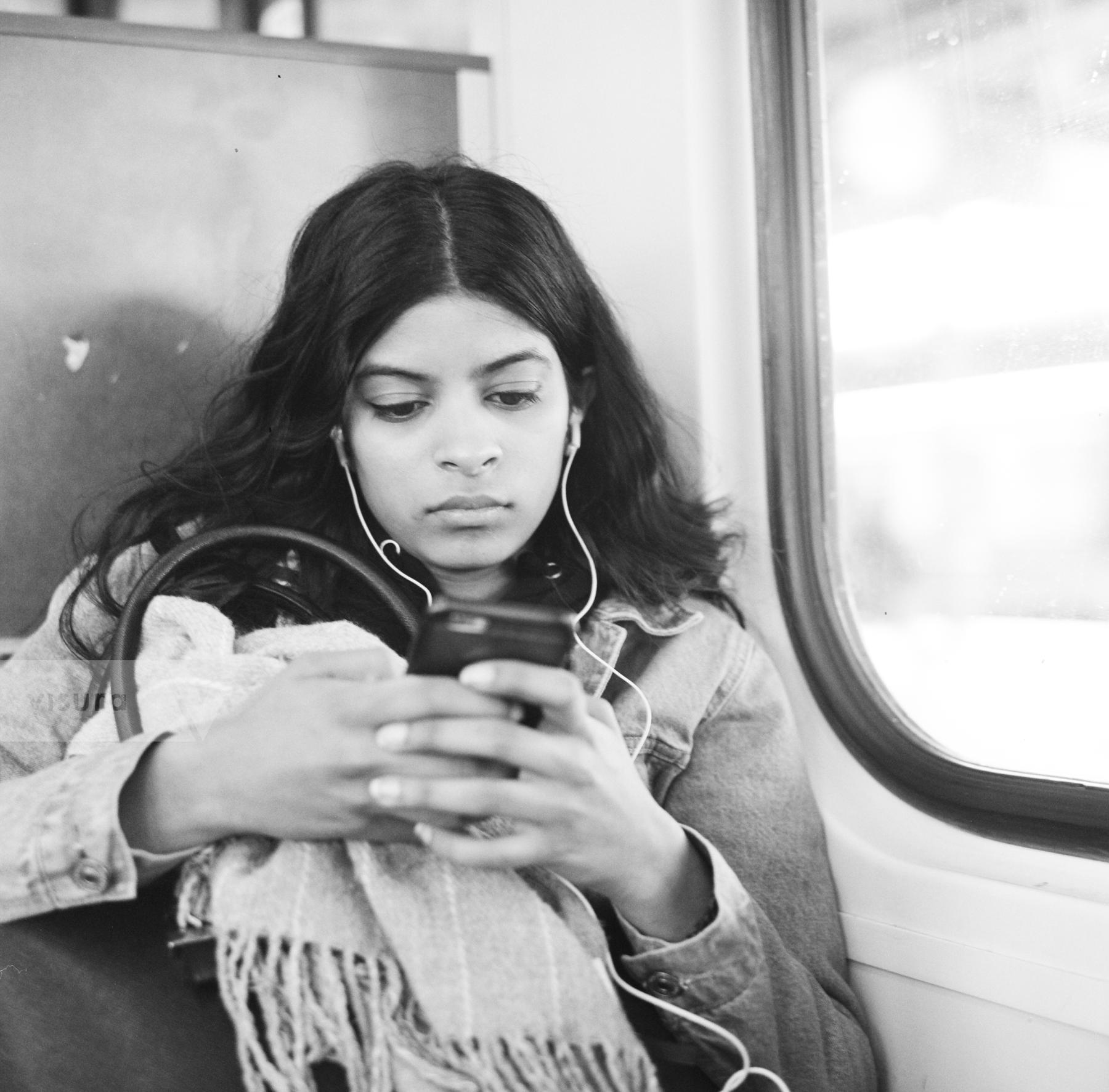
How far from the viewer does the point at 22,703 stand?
1.34m

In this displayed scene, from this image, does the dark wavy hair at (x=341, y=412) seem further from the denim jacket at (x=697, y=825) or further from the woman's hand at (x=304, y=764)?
the woman's hand at (x=304, y=764)

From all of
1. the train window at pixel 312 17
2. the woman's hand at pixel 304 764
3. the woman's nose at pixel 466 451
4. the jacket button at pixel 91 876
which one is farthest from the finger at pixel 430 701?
the train window at pixel 312 17

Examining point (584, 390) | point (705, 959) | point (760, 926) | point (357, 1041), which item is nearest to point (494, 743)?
point (357, 1041)

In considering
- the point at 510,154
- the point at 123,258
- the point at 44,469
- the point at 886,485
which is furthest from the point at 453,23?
the point at 886,485

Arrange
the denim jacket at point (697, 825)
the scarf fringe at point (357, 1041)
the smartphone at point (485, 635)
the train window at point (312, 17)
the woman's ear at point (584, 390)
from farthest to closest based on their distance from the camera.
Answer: the train window at point (312, 17)
the woman's ear at point (584, 390)
the denim jacket at point (697, 825)
the scarf fringe at point (357, 1041)
the smartphone at point (485, 635)

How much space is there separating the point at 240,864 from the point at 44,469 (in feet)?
3.16

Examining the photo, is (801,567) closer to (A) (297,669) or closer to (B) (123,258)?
(A) (297,669)

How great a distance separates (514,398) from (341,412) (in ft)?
0.69

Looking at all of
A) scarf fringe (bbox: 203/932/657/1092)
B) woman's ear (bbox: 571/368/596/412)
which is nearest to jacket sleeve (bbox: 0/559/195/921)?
scarf fringe (bbox: 203/932/657/1092)

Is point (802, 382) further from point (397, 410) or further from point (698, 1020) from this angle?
point (698, 1020)

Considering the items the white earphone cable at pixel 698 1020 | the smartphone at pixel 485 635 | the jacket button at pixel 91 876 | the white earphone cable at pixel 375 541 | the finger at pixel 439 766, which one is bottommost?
the white earphone cable at pixel 698 1020

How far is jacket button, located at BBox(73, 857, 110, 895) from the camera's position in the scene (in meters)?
1.00

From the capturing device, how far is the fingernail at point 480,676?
2.69 feet

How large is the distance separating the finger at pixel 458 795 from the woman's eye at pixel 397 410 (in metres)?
0.54
